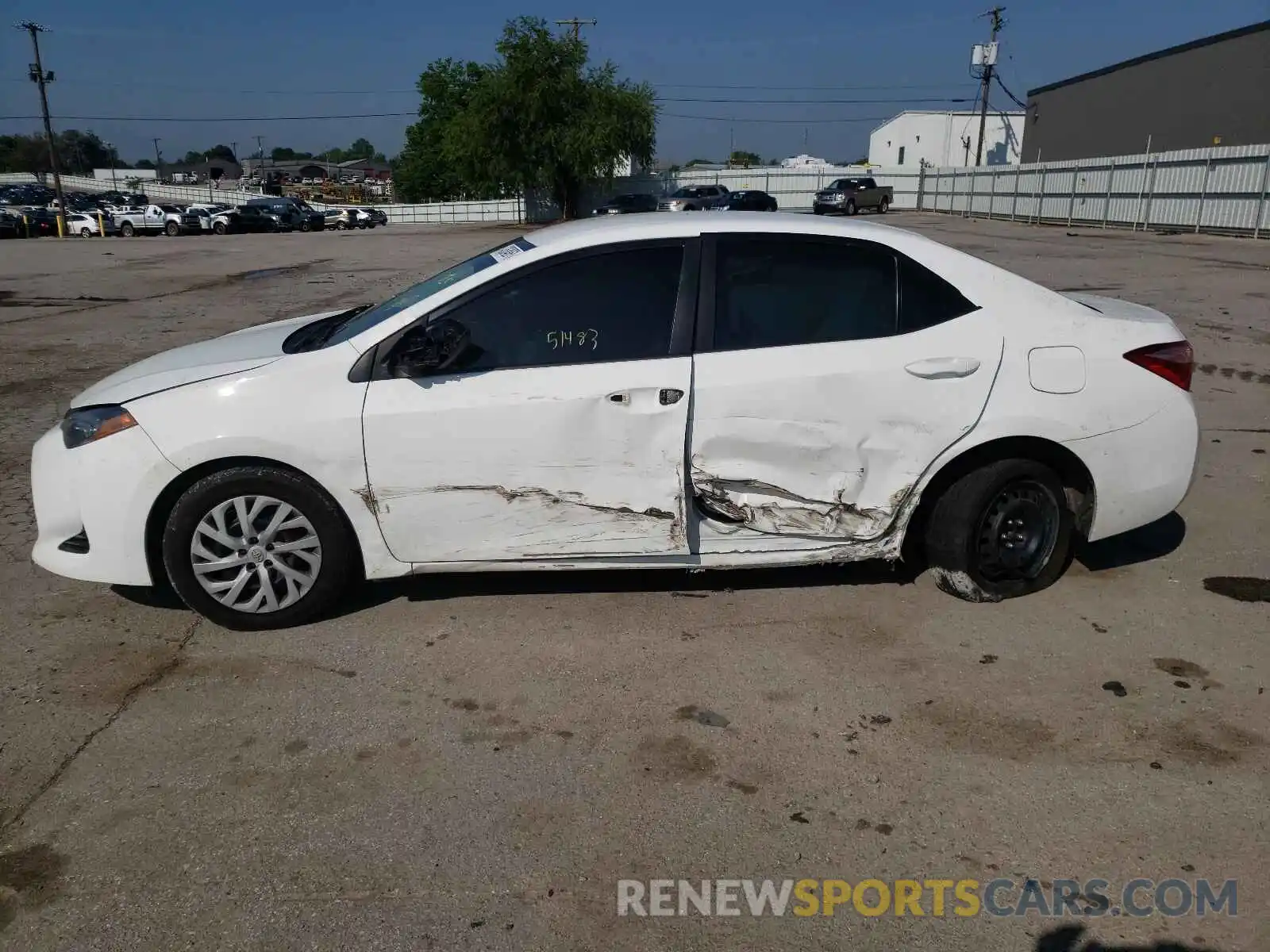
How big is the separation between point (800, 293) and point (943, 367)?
666mm

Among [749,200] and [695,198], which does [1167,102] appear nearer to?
[749,200]

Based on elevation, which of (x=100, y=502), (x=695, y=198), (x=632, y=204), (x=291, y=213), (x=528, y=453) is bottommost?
(x=100, y=502)

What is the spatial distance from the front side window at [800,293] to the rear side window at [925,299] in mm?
45

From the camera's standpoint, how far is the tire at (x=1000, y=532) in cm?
416

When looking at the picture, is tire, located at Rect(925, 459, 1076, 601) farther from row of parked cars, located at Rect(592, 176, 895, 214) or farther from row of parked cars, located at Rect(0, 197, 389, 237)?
row of parked cars, located at Rect(0, 197, 389, 237)

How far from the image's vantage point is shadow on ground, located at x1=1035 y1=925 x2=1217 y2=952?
2434 mm

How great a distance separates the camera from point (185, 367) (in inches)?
162

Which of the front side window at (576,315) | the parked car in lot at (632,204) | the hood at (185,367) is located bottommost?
the hood at (185,367)

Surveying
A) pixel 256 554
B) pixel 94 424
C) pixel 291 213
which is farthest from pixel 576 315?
pixel 291 213

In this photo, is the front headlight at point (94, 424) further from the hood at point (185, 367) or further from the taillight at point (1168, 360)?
the taillight at point (1168, 360)

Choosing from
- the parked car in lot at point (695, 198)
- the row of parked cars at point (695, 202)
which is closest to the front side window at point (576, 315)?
the parked car in lot at point (695, 198)

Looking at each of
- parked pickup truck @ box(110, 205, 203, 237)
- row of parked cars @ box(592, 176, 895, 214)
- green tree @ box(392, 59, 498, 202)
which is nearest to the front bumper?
row of parked cars @ box(592, 176, 895, 214)

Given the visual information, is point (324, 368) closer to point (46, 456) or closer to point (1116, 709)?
point (46, 456)

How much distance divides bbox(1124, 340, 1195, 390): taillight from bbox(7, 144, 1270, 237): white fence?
26.9 meters
